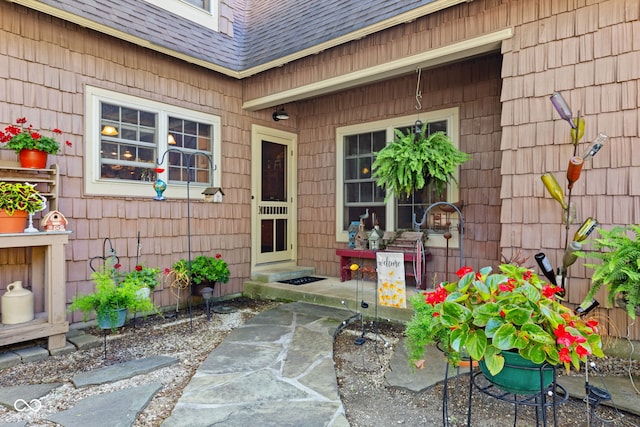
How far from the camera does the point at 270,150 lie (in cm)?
603

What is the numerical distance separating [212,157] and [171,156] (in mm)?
559

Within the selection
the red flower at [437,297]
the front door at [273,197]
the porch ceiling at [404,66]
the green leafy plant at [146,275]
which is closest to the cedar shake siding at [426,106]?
the porch ceiling at [404,66]

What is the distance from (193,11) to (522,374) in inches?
207

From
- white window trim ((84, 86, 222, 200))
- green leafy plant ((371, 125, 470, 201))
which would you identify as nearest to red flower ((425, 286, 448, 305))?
green leafy plant ((371, 125, 470, 201))

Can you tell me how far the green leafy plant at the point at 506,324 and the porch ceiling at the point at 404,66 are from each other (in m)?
2.53

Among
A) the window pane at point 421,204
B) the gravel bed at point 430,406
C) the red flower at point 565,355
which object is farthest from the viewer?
the window pane at point 421,204

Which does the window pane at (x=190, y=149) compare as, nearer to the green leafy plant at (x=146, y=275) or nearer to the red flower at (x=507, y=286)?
the green leafy plant at (x=146, y=275)

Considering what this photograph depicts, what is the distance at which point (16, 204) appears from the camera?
10.3ft

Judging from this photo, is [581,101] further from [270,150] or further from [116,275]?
[116,275]

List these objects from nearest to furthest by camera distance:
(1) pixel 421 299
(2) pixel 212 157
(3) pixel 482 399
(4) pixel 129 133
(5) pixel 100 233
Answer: (1) pixel 421 299
(3) pixel 482 399
(5) pixel 100 233
(4) pixel 129 133
(2) pixel 212 157

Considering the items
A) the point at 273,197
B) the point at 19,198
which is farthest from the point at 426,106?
the point at 19,198

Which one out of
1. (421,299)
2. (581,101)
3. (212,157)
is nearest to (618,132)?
(581,101)

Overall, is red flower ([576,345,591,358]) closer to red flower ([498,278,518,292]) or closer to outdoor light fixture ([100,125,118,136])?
red flower ([498,278,518,292])

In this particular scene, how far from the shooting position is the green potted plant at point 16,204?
3.10m
